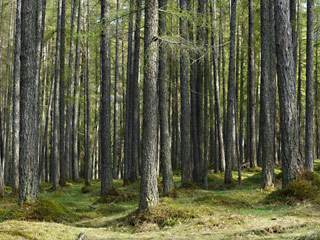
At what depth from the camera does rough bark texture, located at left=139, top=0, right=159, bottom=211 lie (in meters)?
9.23

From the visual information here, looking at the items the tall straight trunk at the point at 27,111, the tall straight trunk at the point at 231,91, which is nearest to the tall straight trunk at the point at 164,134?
the tall straight trunk at the point at 231,91

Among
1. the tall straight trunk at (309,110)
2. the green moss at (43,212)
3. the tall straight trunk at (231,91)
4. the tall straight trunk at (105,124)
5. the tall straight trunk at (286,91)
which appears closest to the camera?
the green moss at (43,212)

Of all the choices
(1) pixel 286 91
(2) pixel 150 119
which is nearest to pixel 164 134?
(2) pixel 150 119

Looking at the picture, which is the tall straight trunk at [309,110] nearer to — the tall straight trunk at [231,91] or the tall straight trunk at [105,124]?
the tall straight trunk at [231,91]

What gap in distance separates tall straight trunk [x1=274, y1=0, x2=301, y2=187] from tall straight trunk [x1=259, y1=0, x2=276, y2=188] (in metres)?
2.12

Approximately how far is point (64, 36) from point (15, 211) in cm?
1263

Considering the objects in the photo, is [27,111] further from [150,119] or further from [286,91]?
[286,91]

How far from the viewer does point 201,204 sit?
10.0m

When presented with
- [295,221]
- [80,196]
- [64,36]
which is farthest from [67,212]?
[64,36]

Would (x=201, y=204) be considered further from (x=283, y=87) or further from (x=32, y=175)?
(x=32, y=175)

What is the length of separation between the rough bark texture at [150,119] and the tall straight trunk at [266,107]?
5.13m

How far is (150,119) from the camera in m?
9.37

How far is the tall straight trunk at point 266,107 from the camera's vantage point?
12.7 m

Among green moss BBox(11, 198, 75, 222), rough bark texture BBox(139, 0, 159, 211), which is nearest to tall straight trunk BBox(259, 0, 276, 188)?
rough bark texture BBox(139, 0, 159, 211)
